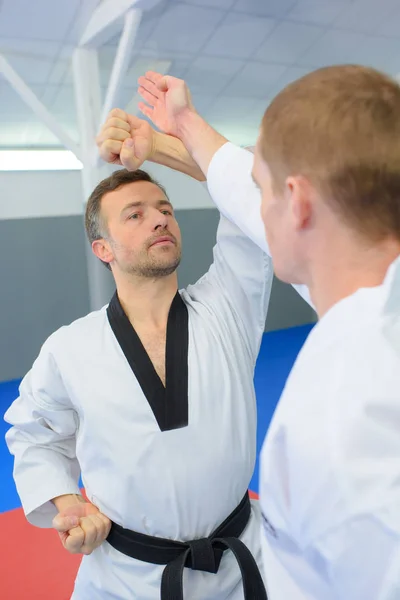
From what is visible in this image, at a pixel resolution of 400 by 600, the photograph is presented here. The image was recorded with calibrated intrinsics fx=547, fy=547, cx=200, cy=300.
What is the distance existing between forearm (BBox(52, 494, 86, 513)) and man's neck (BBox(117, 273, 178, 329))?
0.55 meters

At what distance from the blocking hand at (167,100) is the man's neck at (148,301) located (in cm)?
49

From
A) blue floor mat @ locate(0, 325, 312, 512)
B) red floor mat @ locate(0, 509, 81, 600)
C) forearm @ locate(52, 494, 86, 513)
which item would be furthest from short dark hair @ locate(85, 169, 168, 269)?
blue floor mat @ locate(0, 325, 312, 512)

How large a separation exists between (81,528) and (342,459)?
1.05 meters

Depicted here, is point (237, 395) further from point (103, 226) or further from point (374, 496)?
point (374, 496)

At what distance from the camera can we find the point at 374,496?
594mm

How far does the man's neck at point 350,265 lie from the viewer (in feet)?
2.35

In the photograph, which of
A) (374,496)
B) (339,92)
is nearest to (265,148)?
(339,92)

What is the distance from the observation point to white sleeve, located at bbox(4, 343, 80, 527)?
162cm

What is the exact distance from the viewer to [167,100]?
147 cm

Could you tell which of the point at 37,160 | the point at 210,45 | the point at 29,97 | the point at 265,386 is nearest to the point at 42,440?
the point at 265,386

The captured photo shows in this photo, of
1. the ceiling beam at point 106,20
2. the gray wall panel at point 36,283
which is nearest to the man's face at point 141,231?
the ceiling beam at point 106,20

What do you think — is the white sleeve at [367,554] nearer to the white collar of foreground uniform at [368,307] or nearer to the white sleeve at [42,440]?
the white collar of foreground uniform at [368,307]

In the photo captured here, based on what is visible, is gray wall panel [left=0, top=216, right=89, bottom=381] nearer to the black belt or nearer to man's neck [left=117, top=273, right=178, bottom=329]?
man's neck [left=117, top=273, right=178, bottom=329]

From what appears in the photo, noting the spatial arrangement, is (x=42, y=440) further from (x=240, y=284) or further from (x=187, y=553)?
(x=240, y=284)
